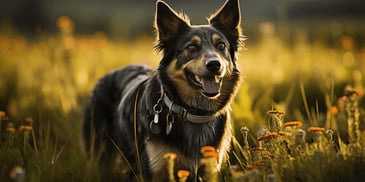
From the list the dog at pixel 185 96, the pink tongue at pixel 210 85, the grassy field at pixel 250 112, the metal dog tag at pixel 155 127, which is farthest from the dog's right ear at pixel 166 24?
the grassy field at pixel 250 112

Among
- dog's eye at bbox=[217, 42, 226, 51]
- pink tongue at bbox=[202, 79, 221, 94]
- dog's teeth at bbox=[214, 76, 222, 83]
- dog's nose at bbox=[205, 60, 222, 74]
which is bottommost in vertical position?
pink tongue at bbox=[202, 79, 221, 94]

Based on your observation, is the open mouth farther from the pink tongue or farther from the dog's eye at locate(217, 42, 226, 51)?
the dog's eye at locate(217, 42, 226, 51)

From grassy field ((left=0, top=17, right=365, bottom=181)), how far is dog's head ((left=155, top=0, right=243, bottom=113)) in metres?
0.45

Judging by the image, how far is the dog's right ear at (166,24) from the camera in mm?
4430

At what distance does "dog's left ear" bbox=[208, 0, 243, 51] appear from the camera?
465 cm

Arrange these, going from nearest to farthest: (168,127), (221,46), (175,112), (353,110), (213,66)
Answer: (353,110), (213,66), (168,127), (175,112), (221,46)

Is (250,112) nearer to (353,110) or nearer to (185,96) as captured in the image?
(185,96)

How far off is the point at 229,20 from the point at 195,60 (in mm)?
723

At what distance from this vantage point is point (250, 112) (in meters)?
5.50

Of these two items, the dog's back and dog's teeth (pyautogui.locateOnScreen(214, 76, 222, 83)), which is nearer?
dog's teeth (pyautogui.locateOnScreen(214, 76, 222, 83))

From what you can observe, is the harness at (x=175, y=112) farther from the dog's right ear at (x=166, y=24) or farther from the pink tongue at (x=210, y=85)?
the dog's right ear at (x=166, y=24)

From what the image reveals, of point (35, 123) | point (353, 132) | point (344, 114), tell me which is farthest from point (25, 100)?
point (353, 132)

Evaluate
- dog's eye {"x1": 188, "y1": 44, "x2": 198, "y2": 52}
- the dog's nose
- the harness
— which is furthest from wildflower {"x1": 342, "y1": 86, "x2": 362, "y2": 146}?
dog's eye {"x1": 188, "y1": 44, "x2": 198, "y2": 52}

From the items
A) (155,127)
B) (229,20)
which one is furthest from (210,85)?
(229,20)
